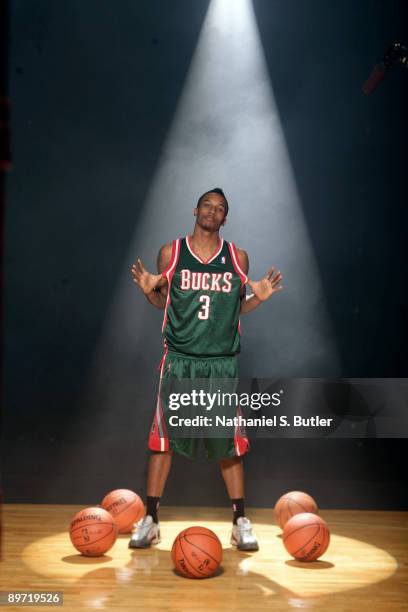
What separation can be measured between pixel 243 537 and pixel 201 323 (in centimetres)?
125

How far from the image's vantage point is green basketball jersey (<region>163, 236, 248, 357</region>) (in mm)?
4414

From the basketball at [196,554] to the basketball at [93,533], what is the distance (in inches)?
18.4

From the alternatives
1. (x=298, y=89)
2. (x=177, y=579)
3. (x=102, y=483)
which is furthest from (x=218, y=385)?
(x=298, y=89)

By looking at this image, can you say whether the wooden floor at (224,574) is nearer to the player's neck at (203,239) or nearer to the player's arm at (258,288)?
the player's arm at (258,288)

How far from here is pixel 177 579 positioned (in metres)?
3.60

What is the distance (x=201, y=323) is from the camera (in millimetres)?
4422

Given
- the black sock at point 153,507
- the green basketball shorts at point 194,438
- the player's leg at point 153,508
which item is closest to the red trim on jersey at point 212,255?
the green basketball shorts at point 194,438

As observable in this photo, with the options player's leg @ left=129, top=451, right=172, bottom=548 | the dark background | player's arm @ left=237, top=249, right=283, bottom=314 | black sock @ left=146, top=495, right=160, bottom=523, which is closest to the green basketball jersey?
player's arm @ left=237, top=249, right=283, bottom=314

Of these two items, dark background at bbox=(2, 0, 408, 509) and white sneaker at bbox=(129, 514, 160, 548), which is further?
dark background at bbox=(2, 0, 408, 509)

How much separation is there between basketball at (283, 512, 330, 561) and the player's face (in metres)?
1.78

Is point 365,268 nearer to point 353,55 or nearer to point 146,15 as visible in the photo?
point 353,55

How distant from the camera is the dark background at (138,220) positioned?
5.54 meters

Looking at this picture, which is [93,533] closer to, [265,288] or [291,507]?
[291,507]

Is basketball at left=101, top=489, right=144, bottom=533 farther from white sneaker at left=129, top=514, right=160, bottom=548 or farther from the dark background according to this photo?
the dark background
